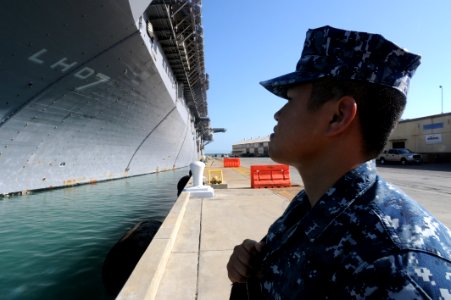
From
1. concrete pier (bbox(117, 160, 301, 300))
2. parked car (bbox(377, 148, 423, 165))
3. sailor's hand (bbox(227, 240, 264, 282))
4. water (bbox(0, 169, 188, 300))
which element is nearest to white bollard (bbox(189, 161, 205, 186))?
concrete pier (bbox(117, 160, 301, 300))

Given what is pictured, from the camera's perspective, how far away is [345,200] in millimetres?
883

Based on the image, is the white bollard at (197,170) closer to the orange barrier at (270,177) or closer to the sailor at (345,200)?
the orange barrier at (270,177)

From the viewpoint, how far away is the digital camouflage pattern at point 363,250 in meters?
0.67

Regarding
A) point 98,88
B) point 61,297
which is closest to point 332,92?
point 61,297

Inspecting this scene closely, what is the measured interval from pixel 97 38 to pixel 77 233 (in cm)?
693

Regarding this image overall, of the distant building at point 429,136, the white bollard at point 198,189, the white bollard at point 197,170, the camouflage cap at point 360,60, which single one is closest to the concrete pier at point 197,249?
the white bollard at point 198,189

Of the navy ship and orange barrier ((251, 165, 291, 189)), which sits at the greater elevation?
the navy ship

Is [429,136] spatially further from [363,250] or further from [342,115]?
[363,250]

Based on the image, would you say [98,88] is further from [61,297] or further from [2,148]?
[61,297]

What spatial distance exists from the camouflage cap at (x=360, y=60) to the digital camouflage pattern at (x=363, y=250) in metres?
0.29

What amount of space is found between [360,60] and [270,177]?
11.5 metres

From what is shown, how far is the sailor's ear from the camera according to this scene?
0.97 metres

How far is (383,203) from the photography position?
812 mm

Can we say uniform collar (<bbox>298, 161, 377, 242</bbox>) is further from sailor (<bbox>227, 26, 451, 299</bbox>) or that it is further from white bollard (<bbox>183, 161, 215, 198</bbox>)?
white bollard (<bbox>183, 161, 215, 198</bbox>)
